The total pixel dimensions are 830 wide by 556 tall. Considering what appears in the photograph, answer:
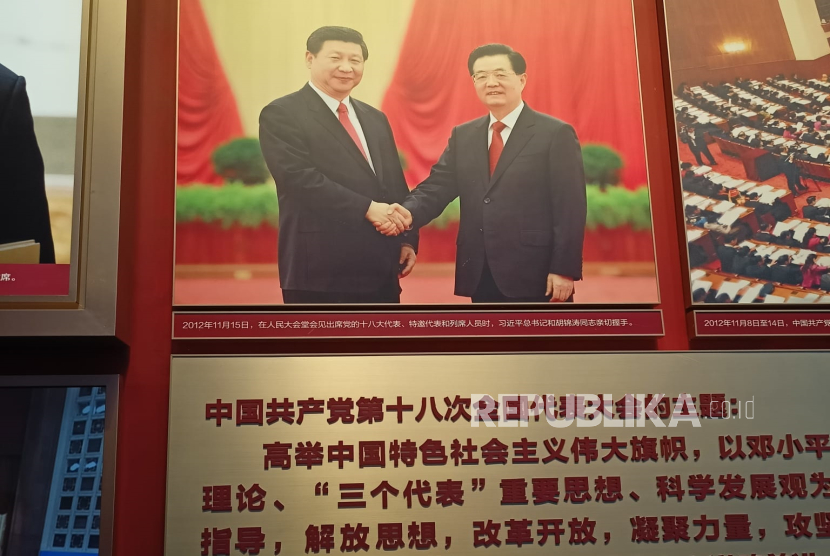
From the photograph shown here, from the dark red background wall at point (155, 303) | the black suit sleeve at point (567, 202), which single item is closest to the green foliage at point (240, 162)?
the dark red background wall at point (155, 303)

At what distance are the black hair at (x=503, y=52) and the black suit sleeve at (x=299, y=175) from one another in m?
0.58

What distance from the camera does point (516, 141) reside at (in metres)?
2.28

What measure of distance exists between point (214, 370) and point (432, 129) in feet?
3.11

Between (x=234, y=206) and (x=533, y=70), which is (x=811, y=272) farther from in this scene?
(x=234, y=206)

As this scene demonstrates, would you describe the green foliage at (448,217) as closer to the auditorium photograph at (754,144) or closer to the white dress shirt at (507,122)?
the white dress shirt at (507,122)

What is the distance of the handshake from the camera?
2.18 metres

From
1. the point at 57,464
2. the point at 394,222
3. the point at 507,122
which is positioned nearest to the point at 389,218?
the point at 394,222

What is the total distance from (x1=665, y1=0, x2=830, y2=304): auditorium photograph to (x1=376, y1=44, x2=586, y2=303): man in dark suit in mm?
382

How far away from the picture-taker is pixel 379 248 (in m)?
2.17

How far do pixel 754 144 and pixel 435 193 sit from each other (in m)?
1.03

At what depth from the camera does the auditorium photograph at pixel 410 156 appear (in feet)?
7.00

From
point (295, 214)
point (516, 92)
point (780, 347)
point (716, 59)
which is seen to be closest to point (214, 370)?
point (295, 214)

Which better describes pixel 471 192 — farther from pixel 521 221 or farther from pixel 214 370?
pixel 214 370

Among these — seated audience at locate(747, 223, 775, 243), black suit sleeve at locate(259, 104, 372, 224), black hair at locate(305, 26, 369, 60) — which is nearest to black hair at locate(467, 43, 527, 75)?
black hair at locate(305, 26, 369, 60)
